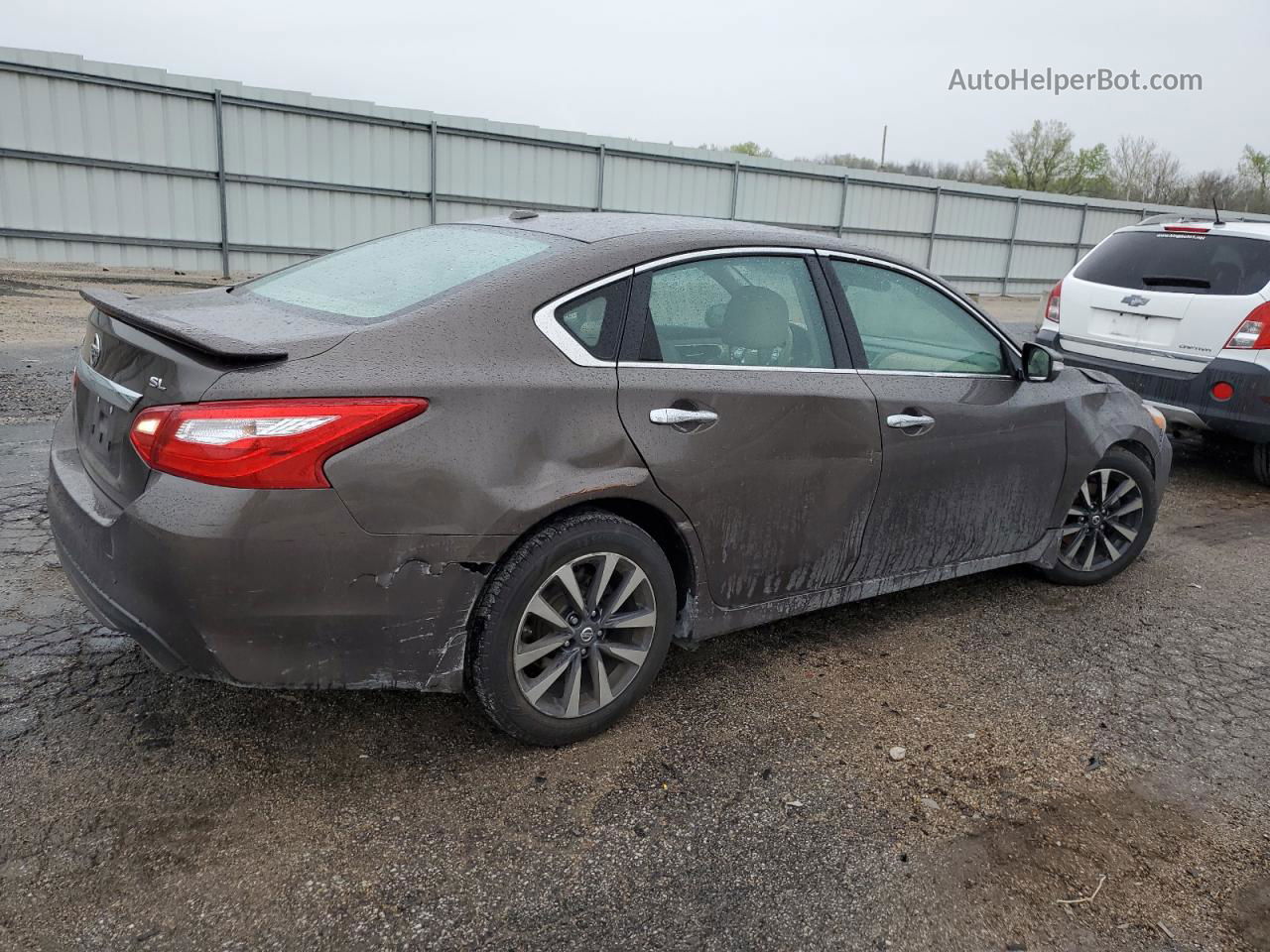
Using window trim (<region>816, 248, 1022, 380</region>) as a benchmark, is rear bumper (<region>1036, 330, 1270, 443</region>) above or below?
below

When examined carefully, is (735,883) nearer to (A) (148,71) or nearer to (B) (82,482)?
(B) (82,482)

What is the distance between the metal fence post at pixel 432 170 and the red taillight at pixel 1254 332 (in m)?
14.6

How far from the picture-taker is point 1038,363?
4.15 m

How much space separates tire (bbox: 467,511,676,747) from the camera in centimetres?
279

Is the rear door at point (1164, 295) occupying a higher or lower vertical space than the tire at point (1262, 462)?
higher

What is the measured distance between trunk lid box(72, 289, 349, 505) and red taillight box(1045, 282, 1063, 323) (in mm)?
6152

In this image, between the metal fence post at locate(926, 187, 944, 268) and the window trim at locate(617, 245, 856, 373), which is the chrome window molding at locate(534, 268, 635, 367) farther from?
the metal fence post at locate(926, 187, 944, 268)

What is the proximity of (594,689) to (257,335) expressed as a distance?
140 centimetres

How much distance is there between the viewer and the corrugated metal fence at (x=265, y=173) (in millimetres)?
15328

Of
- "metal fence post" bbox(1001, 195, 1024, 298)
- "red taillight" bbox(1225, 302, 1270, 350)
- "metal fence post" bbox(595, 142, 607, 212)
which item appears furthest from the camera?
"metal fence post" bbox(1001, 195, 1024, 298)

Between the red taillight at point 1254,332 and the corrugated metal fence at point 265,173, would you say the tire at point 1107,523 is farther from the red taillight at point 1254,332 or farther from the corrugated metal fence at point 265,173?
the corrugated metal fence at point 265,173

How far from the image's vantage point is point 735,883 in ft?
8.15

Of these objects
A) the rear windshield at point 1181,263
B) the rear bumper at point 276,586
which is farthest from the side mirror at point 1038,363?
the rear windshield at point 1181,263

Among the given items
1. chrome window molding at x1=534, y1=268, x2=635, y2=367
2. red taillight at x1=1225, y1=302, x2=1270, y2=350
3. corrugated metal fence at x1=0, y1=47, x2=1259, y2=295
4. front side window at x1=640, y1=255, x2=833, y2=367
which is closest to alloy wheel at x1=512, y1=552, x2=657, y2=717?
chrome window molding at x1=534, y1=268, x2=635, y2=367
